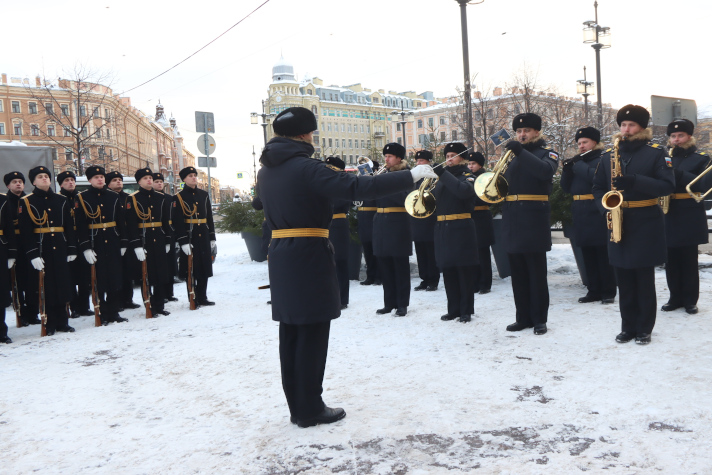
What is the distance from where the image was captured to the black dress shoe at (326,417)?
3.94 meters

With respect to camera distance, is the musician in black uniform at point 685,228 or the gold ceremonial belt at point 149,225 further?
the gold ceremonial belt at point 149,225

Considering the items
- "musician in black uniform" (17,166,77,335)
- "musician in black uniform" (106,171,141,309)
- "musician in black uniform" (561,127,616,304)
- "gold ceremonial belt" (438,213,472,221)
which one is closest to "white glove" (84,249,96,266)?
"musician in black uniform" (17,166,77,335)

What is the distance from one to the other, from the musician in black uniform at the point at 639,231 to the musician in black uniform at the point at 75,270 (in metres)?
6.70

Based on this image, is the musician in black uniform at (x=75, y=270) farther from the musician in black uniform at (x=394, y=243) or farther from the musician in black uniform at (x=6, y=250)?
the musician in black uniform at (x=394, y=243)

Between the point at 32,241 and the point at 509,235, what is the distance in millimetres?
5787

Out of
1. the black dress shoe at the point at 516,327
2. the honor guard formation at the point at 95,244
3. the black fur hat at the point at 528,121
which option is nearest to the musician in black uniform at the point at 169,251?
the honor guard formation at the point at 95,244

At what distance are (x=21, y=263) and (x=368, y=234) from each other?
5103 mm

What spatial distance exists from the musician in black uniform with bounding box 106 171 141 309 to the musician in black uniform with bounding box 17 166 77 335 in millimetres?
951

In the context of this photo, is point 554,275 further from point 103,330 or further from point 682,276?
point 103,330

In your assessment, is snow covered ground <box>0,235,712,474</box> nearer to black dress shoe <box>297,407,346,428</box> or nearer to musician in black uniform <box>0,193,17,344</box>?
black dress shoe <box>297,407,346,428</box>

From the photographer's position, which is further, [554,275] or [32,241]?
[554,275]

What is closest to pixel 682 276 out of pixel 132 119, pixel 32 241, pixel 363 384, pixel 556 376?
pixel 556 376

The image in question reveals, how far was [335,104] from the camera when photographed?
106188 millimetres

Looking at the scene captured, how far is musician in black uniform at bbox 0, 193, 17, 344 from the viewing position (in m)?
7.18
